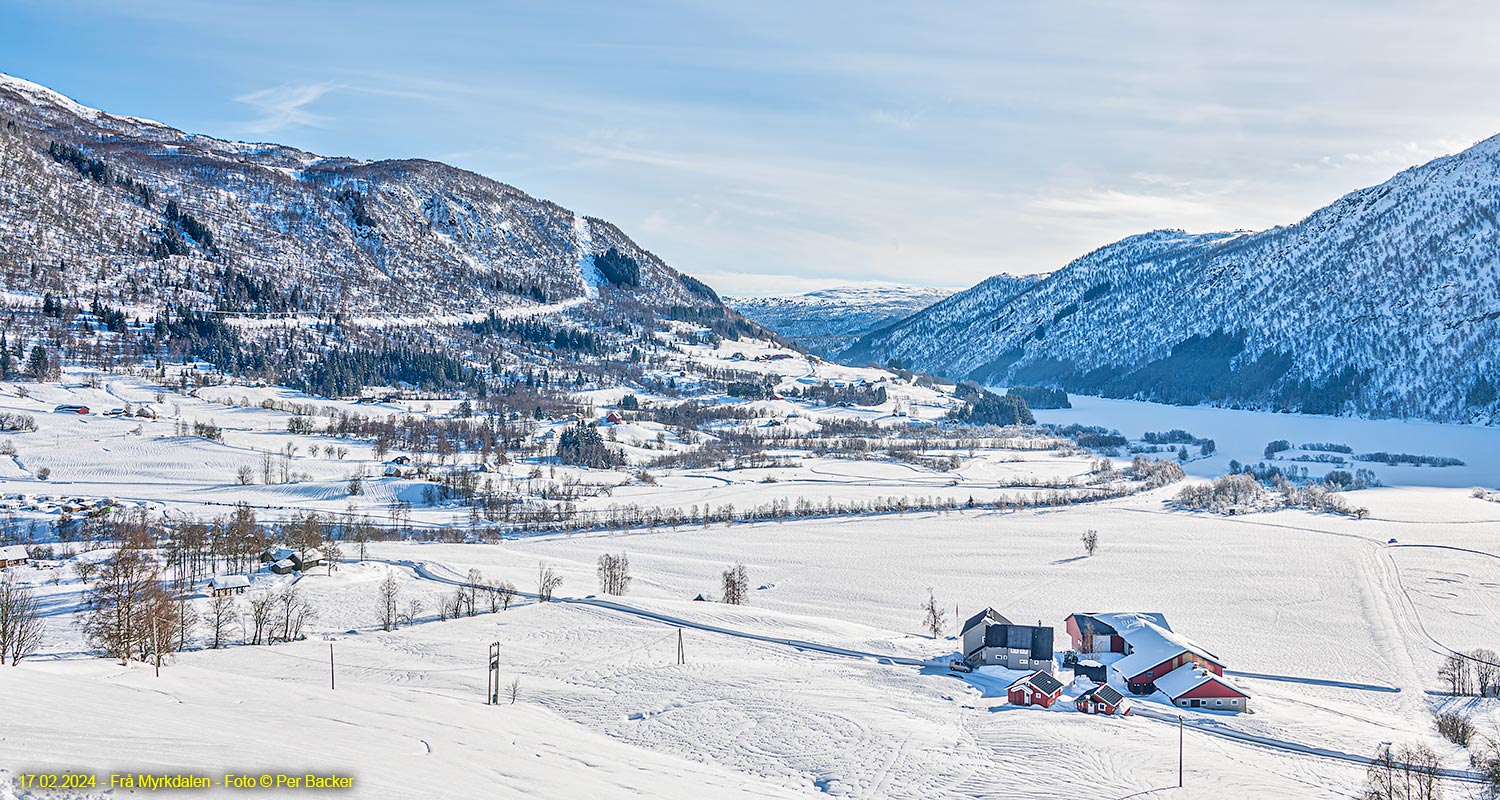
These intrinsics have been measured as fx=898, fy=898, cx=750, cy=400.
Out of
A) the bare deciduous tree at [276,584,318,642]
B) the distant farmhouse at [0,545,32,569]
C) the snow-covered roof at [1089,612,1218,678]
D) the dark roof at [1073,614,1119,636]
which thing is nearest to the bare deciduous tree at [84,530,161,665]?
the bare deciduous tree at [276,584,318,642]

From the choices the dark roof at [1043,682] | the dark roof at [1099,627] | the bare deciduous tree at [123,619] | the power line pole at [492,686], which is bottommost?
the dark roof at [1043,682]

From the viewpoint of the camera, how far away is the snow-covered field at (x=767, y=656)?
77.5 feet

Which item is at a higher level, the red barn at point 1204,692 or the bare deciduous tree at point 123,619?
the bare deciduous tree at point 123,619

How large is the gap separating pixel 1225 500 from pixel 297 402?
480 ft

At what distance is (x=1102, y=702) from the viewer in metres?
41.7

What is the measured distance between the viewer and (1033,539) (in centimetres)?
9262

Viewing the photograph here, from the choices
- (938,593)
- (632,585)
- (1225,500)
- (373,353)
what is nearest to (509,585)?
(632,585)

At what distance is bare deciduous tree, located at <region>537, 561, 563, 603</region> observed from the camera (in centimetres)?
6338

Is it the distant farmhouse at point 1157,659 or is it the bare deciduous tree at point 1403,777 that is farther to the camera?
the distant farmhouse at point 1157,659

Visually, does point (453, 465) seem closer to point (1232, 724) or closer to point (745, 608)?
point (745, 608)

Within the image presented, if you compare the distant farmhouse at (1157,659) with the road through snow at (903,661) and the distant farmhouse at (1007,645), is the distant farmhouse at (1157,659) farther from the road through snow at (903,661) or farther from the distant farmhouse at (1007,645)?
the distant farmhouse at (1007,645)

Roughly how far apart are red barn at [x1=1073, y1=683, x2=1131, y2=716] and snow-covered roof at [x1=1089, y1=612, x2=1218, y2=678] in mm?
6204

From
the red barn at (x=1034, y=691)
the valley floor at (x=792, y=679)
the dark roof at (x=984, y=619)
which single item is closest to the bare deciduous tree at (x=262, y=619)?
the valley floor at (x=792, y=679)

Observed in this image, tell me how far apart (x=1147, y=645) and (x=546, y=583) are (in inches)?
1568
